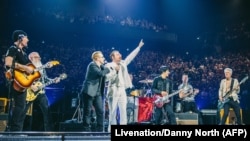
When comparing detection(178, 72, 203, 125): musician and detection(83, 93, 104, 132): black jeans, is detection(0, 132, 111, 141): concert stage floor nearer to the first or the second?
detection(83, 93, 104, 132): black jeans

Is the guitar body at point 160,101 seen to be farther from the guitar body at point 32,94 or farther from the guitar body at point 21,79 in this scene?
the guitar body at point 21,79

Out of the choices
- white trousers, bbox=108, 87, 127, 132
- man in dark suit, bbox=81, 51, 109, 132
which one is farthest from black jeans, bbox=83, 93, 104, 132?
white trousers, bbox=108, 87, 127, 132

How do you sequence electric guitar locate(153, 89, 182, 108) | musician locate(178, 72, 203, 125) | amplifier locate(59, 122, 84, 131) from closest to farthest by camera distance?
1. amplifier locate(59, 122, 84, 131)
2. electric guitar locate(153, 89, 182, 108)
3. musician locate(178, 72, 203, 125)

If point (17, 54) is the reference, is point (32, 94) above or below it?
below

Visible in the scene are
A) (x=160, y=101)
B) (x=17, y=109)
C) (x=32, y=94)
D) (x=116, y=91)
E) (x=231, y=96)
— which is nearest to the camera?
(x=17, y=109)

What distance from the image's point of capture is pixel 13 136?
13.5 ft

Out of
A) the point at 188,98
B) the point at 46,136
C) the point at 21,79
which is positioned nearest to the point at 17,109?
the point at 21,79

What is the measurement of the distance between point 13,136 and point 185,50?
17.7 meters

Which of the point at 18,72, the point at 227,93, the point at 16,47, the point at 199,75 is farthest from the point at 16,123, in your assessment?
the point at 199,75

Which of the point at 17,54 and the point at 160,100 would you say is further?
the point at 160,100

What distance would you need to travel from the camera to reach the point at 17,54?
541 cm

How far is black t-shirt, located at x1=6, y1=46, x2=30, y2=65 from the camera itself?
5.35m

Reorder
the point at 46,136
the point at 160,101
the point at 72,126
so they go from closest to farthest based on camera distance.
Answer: the point at 46,136 → the point at 72,126 → the point at 160,101

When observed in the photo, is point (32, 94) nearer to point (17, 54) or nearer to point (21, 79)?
point (21, 79)
